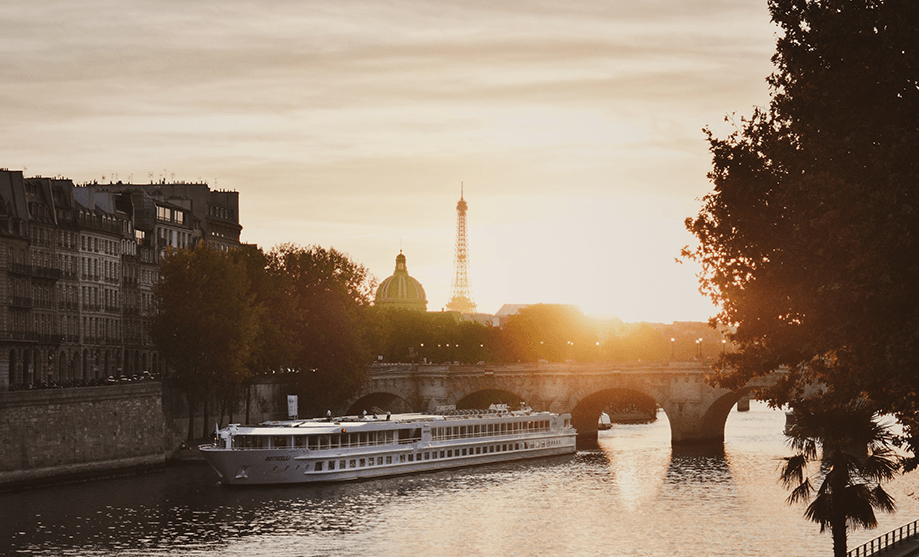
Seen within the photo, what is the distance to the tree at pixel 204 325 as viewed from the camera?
91500mm

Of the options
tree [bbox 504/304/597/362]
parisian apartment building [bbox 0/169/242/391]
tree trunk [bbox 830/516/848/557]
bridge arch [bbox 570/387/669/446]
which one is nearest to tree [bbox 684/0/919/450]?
tree trunk [bbox 830/516/848/557]

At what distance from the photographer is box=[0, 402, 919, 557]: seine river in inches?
2247

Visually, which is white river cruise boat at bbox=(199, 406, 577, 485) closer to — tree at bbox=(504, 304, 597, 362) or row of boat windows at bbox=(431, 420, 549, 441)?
row of boat windows at bbox=(431, 420, 549, 441)

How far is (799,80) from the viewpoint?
34.7 meters

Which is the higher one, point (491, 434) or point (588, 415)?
point (588, 415)

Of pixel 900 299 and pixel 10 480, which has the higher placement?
pixel 900 299

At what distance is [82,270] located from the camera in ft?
357

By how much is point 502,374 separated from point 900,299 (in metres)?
91.0

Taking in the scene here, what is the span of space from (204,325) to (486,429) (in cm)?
2181

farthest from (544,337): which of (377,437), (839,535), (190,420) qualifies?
(839,535)

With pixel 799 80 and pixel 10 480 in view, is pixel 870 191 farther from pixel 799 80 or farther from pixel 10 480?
pixel 10 480

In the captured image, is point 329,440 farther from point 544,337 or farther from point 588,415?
point 544,337

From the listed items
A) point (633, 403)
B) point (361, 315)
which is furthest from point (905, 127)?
point (633, 403)

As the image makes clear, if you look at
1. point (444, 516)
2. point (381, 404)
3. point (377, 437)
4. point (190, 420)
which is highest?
point (381, 404)
